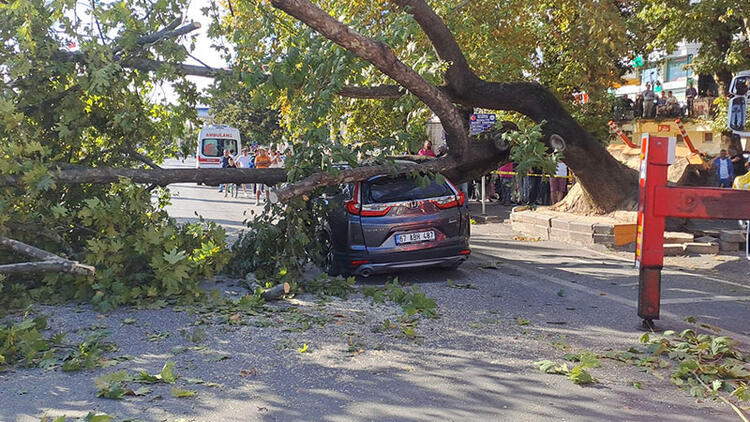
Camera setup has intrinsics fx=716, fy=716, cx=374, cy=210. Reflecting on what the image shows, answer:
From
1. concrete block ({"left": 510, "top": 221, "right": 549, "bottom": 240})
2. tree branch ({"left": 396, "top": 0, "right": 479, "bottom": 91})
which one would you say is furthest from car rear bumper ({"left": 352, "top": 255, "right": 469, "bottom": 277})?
concrete block ({"left": 510, "top": 221, "right": 549, "bottom": 240})

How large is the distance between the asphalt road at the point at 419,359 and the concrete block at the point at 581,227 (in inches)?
134

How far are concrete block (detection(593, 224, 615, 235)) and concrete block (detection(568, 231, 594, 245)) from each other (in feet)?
0.50

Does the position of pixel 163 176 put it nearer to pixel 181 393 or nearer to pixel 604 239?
pixel 181 393

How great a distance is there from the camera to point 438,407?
15.6ft

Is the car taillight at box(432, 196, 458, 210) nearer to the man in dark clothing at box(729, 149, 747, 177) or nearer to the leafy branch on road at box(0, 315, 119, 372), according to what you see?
the leafy branch on road at box(0, 315, 119, 372)

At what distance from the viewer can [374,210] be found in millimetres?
9562

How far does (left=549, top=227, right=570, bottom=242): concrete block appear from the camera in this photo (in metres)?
13.8

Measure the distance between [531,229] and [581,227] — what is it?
6.58ft

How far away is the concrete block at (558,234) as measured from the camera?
45.4ft

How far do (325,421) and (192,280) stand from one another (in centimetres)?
409

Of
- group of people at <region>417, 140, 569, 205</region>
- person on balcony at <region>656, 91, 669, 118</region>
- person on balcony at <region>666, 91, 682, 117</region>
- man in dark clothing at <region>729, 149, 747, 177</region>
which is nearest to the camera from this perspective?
man in dark clothing at <region>729, 149, 747, 177</region>

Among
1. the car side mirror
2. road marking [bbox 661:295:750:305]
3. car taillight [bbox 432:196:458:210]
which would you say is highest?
the car side mirror

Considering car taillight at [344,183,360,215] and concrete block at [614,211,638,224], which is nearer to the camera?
car taillight at [344,183,360,215]

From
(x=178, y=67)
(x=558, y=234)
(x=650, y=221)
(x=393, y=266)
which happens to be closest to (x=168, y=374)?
(x=650, y=221)
